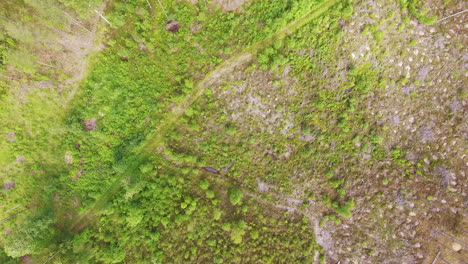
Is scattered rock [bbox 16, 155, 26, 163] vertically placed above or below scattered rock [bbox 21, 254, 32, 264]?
above

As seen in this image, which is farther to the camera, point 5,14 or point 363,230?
point 363,230

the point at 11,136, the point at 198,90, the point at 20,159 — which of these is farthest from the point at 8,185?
the point at 198,90

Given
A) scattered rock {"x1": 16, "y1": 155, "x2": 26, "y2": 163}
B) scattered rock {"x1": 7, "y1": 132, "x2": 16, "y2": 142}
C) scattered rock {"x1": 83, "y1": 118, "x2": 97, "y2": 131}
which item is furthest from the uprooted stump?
scattered rock {"x1": 16, "y1": 155, "x2": 26, "y2": 163}

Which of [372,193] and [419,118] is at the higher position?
[419,118]

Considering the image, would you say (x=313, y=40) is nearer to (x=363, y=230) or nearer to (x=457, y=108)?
(x=457, y=108)

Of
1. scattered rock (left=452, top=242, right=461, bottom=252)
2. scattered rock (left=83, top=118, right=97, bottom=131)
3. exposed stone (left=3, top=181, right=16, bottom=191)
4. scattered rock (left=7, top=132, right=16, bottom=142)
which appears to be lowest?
scattered rock (left=452, top=242, right=461, bottom=252)

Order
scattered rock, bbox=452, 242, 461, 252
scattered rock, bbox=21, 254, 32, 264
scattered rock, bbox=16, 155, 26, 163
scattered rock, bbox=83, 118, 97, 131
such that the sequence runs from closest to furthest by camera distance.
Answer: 1. scattered rock, bbox=452, 242, 461, 252
2. scattered rock, bbox=16, 155, 26, 163
3. scattered rock, bbox=21, 254, 32, 264
4. scattered rock, bbox=83, 118, 97, 131

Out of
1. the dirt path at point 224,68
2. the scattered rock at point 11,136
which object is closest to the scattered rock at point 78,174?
the dirt path at point 224,68

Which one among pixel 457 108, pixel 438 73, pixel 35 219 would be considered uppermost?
pixel 35 219

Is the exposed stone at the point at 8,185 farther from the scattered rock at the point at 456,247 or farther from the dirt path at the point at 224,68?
the scattered rock at the point at 456,247

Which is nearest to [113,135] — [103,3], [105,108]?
[105,108]

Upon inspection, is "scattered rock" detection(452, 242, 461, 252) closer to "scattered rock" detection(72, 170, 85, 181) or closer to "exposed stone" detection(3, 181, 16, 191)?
"scattered rock" detection(72, 170, 85, 181)
